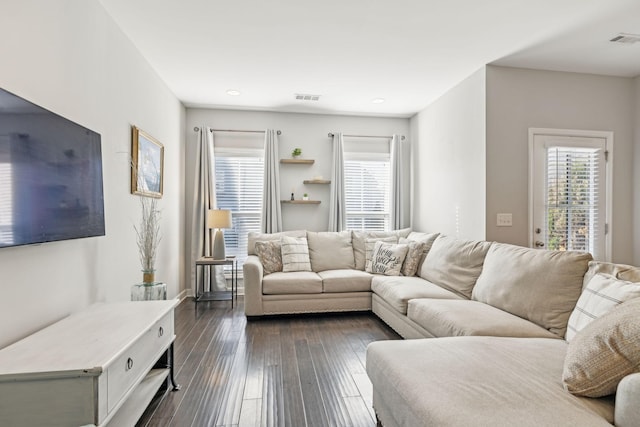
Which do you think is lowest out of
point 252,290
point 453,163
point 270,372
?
point 270,372

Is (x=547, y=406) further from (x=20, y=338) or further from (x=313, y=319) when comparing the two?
(x=313, y=319)

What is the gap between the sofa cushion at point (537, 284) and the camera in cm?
207

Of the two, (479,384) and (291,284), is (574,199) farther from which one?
(291,284)

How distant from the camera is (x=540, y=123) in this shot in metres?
3.43

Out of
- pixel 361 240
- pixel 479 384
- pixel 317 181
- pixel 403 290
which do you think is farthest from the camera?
pixel 317 181

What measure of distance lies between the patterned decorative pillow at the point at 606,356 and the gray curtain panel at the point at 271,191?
384 cm

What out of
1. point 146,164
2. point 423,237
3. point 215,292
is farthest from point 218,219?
point 423,237

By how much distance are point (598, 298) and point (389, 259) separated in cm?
235

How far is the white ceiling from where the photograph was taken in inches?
95.2

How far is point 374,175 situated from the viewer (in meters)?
5.19

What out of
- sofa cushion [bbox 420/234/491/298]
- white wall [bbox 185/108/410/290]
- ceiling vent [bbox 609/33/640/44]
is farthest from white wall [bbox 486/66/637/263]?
white wall [bbox 185/108/410/290]

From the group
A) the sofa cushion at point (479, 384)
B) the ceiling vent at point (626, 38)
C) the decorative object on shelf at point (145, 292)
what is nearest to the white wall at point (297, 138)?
the decorative object on shelf at point (145, 292)

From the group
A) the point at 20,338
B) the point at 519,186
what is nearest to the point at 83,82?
the point at 20,338

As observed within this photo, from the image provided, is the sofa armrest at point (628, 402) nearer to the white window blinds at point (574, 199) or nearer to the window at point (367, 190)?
the white window blinds at point (574, 199)
